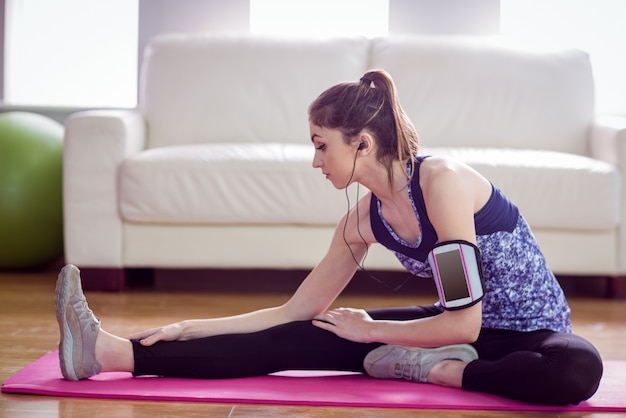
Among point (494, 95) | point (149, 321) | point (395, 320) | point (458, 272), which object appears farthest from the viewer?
point (494, 95)

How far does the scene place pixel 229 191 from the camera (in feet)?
10.6

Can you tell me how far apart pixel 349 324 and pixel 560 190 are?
1.44 meters

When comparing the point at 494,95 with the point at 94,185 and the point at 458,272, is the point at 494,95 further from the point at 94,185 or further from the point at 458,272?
the point at 458,272

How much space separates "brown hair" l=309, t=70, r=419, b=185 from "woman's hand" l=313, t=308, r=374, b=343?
0.36 meters

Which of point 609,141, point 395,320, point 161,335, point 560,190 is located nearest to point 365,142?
point 395,320

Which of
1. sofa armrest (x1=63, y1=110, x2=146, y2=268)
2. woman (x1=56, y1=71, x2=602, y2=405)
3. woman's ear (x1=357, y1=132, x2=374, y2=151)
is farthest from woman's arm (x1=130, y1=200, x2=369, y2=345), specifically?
sofa armrest (x1=63, y1=110, x2=146, y2=268)

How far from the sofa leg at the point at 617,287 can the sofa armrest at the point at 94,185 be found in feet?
5.68

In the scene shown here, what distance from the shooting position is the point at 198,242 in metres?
3.27

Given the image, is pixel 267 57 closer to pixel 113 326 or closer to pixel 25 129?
pixel 25 129

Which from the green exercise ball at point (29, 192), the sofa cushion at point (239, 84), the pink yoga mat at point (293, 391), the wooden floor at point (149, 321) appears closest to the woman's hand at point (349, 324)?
the pink yoga mat at point (293, 391)

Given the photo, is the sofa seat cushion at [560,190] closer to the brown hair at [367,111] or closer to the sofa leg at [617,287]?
the sofa leg at [617,287]

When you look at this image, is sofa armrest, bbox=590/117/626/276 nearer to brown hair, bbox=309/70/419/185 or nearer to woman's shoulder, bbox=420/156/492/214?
woman's shoulder, bbox=420/156/492/214

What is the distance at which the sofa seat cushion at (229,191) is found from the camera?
3211 millimetres

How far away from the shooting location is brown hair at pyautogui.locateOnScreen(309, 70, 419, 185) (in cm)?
186
